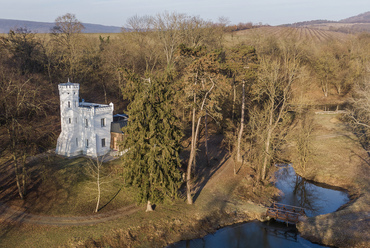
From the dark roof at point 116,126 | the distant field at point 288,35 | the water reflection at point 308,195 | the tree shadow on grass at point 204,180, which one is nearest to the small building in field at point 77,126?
the dark roof at point 116,126

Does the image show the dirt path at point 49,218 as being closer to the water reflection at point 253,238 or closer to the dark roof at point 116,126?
the water reflection at point 253,238

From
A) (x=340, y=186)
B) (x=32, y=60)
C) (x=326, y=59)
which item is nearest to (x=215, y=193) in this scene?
(x=340, y=186)

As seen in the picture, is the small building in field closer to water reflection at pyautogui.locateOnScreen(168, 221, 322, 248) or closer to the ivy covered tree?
the ivy covered tree

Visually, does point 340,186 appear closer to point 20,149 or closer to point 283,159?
point 283,159

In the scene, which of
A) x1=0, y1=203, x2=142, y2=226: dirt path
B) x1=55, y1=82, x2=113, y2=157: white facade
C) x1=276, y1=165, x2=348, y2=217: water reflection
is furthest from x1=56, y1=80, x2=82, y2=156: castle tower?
x1=276, y1=165, x2=348, y2=217: water reflection

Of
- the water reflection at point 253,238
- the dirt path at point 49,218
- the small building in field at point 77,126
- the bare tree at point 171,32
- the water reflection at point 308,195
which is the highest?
→ the bare tree at point 171,32

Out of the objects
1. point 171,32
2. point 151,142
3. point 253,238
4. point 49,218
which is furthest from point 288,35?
point 49,218
